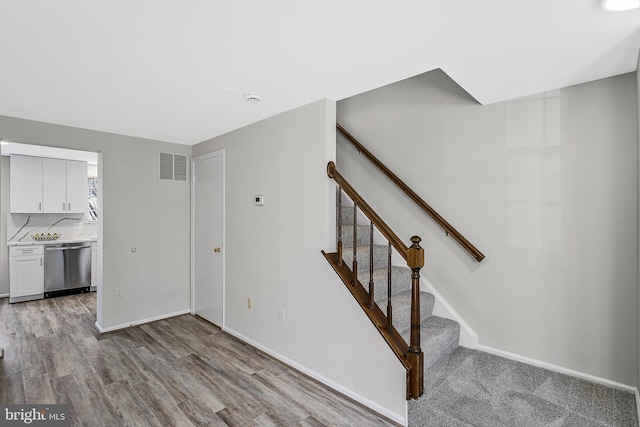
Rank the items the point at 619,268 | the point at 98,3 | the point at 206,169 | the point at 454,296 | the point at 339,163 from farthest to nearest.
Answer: the point at 206,169
the point at 339,163
the point at 454,296
the point at 619,268
the point at 98,3

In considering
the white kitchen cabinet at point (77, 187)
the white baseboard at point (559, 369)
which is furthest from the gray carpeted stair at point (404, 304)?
the white kitchen cabinet at point (77, 187)

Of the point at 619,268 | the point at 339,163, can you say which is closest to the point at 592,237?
the point at 619,268

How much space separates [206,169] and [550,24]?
3558 mm

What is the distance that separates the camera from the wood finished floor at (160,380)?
2.17 m

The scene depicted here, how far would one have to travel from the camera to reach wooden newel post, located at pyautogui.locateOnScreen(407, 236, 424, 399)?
190cm

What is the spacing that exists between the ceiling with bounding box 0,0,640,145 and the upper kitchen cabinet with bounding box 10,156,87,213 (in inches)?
128

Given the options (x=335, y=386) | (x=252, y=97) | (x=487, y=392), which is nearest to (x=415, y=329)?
(x=487, y=392)

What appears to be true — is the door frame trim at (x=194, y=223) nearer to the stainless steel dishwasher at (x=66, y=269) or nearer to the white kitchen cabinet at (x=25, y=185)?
the stainless steel dishwasher at (x=66, y=269)

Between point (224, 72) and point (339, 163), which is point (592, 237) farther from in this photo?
point (224, 72)

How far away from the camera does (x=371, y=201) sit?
328 cm

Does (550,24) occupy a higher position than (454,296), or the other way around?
(550,24)

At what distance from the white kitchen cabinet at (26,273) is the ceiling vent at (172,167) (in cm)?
282

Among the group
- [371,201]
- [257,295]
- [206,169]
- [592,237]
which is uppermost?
[206,169]

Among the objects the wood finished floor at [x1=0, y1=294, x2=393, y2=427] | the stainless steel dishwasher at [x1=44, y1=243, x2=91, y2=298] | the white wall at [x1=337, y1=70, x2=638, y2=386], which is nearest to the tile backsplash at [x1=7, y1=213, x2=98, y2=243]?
the stainless steel dishwasher at [x1=44, y1=243, x2=91, y2=298]
